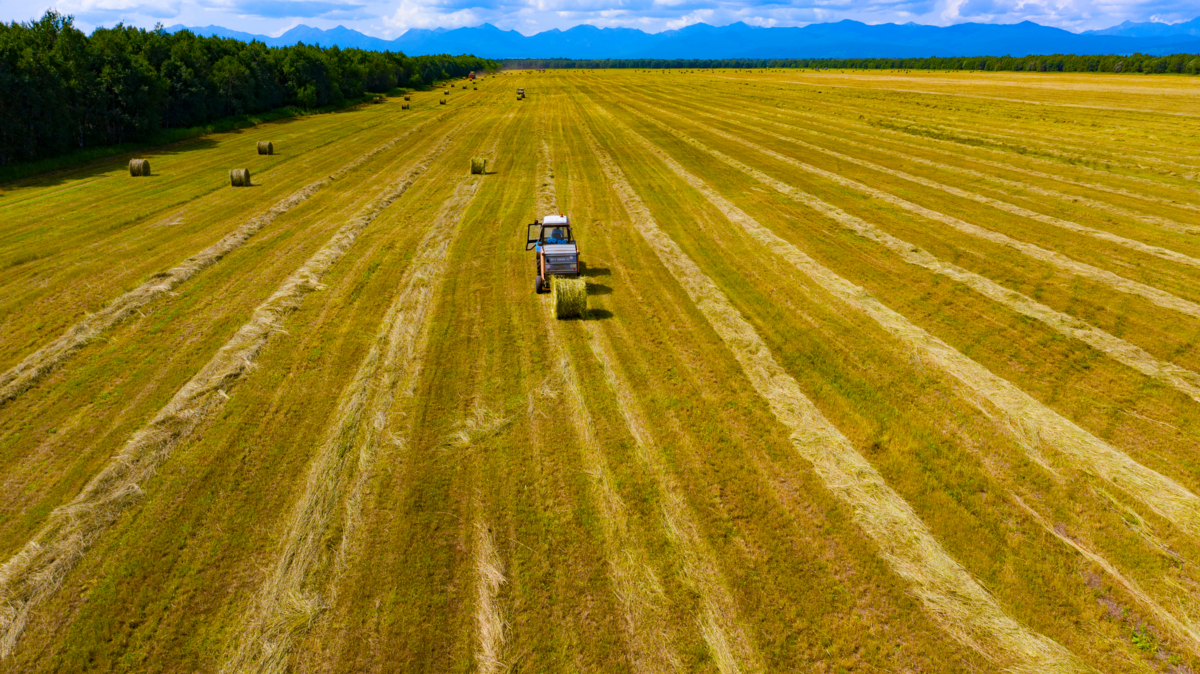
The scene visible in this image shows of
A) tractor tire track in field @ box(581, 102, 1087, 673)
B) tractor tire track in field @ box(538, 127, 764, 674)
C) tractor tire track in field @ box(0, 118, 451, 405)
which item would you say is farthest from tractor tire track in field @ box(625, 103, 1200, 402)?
tractor tire track in field @ box(0, 118, 451, 405)

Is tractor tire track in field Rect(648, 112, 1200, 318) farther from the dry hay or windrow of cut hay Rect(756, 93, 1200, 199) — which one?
windrow of cut hay Rect(756, 93, 1200, 199)

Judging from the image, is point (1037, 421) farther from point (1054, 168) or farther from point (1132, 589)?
point (1054, 168)

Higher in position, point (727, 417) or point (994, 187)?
point (994, 187)

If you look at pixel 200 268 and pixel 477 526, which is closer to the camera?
pixel 477 526

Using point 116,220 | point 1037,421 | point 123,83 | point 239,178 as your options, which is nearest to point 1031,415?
point 1037,421

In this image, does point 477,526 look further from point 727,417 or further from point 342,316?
point 342,316

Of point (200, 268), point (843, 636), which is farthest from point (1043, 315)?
point (200, 268)

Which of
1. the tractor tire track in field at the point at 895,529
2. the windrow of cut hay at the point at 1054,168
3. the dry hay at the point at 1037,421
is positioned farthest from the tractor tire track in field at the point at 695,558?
the windrow of cut hay at the point at 1054,168
